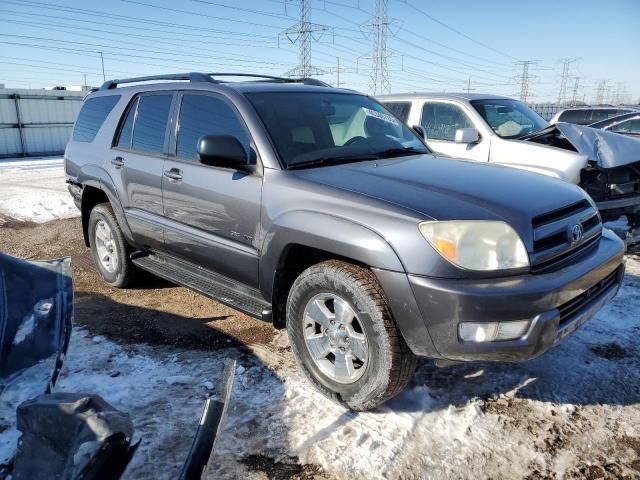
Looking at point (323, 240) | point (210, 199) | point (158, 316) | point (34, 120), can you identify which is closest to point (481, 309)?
point (323, 240)

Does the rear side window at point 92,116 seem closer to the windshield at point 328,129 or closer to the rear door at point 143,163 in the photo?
the rear door at point 143,163

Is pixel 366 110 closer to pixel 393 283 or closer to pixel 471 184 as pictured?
pixel 471 184

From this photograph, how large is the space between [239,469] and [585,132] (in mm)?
5670

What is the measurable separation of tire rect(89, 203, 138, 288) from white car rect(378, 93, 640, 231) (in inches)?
127

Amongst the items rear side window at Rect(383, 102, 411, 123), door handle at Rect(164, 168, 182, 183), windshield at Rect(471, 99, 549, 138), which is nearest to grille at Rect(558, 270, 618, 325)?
door handle at Rect(164, 168, 182, 183)

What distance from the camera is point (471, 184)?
2.84 meters

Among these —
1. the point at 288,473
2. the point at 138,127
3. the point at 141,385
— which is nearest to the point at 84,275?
the point at 138,127

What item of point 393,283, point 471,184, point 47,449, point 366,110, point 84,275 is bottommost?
point 84,275

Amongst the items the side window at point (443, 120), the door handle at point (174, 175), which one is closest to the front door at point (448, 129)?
the side window at point (443, 120)

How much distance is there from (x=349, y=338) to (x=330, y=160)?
1.14m

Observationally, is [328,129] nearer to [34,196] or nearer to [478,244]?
[478,244]

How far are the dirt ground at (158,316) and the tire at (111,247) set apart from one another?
132 mm

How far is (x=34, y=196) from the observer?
9.34 m

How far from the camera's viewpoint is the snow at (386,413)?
7.96 feet
